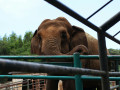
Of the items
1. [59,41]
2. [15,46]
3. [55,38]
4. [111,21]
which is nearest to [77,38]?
[59,41]

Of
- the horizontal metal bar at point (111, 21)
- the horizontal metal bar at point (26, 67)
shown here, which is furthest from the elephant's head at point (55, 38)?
the horizontal metal bar at point (26, 67)

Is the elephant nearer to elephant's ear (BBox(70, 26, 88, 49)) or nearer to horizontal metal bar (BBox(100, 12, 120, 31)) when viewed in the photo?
elephant's ear (BBox(70, 26, 88, 49))

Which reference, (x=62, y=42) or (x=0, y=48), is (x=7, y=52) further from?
(x=62, y=42)

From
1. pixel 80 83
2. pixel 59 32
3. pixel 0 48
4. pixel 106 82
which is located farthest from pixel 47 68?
pixel 0 48

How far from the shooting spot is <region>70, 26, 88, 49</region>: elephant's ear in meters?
4.31

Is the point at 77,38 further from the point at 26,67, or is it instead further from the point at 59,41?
the point at 26,67

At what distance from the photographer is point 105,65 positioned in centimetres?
97

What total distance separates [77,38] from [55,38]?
2.70ft

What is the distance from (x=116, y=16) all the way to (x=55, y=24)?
3.30 m

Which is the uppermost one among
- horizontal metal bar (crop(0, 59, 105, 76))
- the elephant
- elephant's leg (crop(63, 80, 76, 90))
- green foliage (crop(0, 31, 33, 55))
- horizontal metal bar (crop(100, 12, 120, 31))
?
green foliage (crop(0, 31, 33, 55))

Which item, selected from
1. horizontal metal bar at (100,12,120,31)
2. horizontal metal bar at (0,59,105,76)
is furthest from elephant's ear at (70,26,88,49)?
horizontal metal bar at (0,59,105,76)

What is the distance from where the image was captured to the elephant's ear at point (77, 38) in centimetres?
431

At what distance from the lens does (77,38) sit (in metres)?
4.41

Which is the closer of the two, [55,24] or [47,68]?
[47,68]
